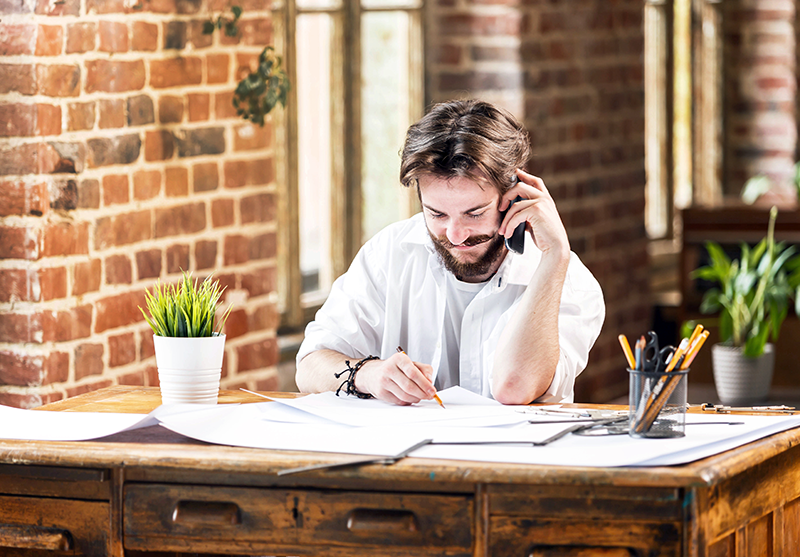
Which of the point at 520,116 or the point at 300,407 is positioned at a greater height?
the point at 520,116

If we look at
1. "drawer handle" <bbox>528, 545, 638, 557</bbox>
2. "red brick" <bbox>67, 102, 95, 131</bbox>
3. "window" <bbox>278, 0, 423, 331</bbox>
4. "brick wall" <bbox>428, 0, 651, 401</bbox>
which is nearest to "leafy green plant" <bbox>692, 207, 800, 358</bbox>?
"brick wall" <bbox>428, 0, 651, 401</bbox>

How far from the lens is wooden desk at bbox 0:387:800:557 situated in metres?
1.58

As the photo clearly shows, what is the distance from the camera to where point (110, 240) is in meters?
2.73

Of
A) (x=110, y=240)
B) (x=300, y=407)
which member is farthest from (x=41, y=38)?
(x=300, y=407)

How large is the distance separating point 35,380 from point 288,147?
4.83 feet

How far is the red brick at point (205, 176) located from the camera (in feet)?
9.93

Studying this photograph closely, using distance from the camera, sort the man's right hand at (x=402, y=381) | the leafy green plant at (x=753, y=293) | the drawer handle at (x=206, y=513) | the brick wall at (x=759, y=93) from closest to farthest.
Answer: the drawer handle at (x=206, y=513), the man's right hand at (x=402, y=381), the leafy green plant at (x=753, y=293), the brick wall at (x=759, y=93)

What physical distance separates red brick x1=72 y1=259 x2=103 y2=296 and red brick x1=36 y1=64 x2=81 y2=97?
1.24 ft

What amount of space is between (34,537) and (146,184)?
1.24 m

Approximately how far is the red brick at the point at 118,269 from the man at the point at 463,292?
56 centimetres

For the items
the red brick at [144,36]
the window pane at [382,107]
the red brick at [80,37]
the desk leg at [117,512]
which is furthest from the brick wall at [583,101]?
the desk leg at [117,512]

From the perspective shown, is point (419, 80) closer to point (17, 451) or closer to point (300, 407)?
point (300, 407)

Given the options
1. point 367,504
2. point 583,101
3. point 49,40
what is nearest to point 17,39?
point 49,40

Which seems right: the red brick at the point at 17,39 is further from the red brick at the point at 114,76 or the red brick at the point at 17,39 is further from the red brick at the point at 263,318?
the red brick at the point at 263,318
